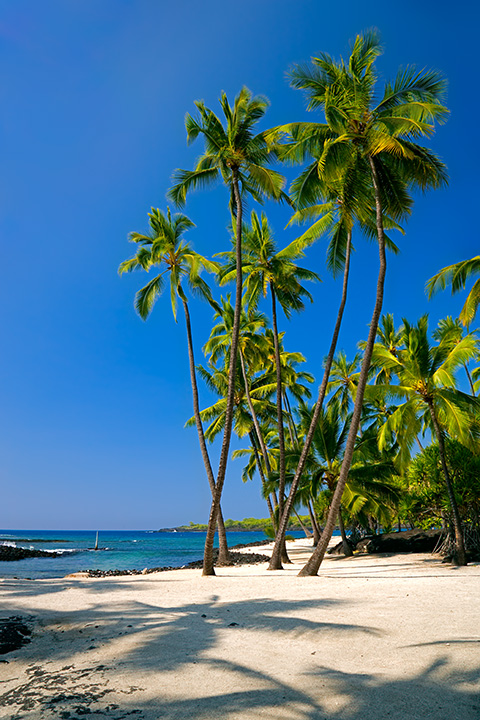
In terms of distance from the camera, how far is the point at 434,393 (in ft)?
47.0

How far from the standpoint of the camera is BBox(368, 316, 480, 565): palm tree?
13406 millimetres

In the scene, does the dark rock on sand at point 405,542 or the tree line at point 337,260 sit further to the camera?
the dark rock on sand at point 405,542

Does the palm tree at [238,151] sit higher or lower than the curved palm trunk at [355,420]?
higher

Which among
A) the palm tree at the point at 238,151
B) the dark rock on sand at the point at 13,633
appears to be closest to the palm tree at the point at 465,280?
the palm tree at the point at 238,151

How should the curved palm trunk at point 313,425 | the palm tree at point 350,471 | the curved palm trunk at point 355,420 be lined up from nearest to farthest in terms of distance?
the curved palm trunk at point 355,420
the curved palm trunk at point 313,425
the palm tree at point 350,471

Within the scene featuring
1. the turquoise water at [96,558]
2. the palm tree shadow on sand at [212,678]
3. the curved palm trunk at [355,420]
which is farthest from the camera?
the turquoise water at [96,558]

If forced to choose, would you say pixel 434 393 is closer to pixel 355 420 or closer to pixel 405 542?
pixel 355 420

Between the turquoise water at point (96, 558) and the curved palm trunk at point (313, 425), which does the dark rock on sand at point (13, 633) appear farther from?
the turquoise water at point (96, 558)

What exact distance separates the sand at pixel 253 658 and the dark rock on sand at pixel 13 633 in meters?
0.13

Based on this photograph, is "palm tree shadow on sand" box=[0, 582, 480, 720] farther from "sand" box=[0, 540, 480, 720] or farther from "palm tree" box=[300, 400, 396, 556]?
"palm tree" box=[300, 400, 396, 556]

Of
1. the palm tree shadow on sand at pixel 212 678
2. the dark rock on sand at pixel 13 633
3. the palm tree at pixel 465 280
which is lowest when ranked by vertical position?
the dark rock on sand at pixel 13 633

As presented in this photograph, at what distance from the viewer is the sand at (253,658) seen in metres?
3.31

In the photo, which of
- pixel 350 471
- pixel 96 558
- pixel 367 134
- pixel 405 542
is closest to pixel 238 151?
pixel 367 134

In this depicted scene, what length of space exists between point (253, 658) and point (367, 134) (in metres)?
11.5
